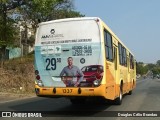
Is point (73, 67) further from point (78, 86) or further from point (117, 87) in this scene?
point (117, 87)

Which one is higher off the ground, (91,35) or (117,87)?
(91,35)

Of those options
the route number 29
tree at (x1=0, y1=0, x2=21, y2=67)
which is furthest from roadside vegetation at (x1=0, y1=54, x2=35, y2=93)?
the route number 29

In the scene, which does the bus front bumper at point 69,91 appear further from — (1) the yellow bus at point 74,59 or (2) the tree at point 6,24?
(2) the tree at point 6,24

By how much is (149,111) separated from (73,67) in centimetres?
374

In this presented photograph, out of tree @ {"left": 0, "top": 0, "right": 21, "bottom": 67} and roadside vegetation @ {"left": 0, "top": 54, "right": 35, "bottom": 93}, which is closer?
tree @ {"left": 0, "top": 0, "right": 21, "bottom": 67}

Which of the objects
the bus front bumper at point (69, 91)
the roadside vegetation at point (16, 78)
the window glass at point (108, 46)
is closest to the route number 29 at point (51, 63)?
the bus front bumper at point (69, 91)

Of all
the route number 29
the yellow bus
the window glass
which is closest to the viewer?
the yellow bus

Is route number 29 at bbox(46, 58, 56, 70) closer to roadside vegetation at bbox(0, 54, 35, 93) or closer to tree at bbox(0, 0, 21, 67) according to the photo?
roadside vegetation at bbox(0, 54, 35, 93)

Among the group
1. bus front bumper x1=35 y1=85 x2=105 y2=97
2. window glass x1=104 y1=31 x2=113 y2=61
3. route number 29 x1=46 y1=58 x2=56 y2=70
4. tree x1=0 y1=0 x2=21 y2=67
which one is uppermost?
tree x1=0 y1=0 x2=21 y2=67

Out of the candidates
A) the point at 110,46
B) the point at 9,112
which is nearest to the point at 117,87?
the point at 110,46

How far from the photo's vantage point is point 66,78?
516 inches

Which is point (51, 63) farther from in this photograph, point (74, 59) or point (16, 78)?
point (16, 78)

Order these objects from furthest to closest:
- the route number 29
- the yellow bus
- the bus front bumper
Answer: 1. the route number 29
2. the yellow bus
3. the bus front bumper

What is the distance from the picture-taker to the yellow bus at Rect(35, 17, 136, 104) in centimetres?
1276
